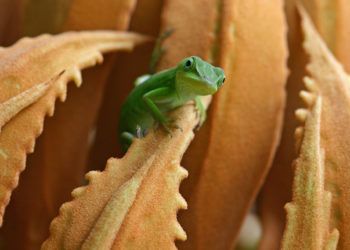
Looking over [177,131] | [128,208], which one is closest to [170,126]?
[177,131]

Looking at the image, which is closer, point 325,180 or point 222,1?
point 325,180

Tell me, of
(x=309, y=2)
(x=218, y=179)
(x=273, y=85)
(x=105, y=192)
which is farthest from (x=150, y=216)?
(x=309, y=2)

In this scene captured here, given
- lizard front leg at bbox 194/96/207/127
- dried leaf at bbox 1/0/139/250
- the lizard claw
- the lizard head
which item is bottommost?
dried leaf at bbox 1/0/139/250

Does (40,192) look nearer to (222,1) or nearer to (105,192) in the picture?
(105,192)

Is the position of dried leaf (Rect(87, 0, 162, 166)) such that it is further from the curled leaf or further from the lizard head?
the curled leaf

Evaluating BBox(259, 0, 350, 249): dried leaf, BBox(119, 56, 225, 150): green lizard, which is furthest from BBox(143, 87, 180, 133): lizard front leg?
BBox(259, 0, 350, 249): dried leaf

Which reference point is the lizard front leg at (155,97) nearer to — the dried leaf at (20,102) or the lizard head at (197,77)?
the lizard head at (197,77)
